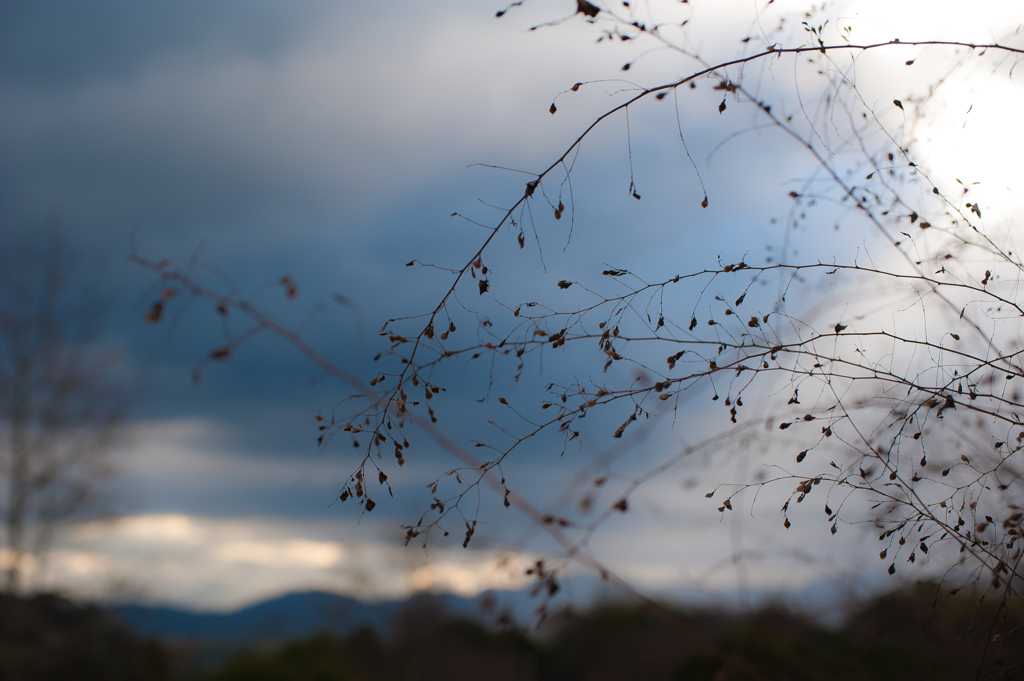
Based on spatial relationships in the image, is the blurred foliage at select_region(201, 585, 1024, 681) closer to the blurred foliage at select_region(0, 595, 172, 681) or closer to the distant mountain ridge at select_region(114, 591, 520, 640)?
the distant mountain ridge at select_region(114, 591, 520, 640)

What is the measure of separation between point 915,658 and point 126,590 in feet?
38.7

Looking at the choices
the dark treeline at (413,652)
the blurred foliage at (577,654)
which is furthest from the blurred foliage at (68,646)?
the blurred foliage at (577,654)

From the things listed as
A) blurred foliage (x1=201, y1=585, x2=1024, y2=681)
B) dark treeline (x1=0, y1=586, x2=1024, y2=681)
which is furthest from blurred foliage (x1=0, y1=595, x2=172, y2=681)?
blurred foliage (x1=201, y1=585, x2=1024, y2=681)

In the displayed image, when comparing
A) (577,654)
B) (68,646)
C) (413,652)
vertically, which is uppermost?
(68,646)

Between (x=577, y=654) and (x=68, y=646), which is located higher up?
(x=68, y=646)

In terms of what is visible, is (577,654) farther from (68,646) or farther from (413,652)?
(68,646)

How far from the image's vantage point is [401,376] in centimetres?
145

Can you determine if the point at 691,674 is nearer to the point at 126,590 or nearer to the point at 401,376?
the point at 401,376

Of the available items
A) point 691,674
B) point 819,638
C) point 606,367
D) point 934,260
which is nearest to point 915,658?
point 819,638

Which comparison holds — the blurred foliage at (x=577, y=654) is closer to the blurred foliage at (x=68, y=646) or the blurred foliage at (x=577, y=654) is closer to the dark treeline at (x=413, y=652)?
the dark treeline at (x=413, y=652)

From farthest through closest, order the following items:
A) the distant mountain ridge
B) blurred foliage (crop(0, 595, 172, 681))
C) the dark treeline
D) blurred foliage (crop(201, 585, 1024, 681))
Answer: the distant mountain ridge, blurred foliage (crop(0, 595, 172, 681)), the dark treeline, blurred foliage (crop(201, 585, 1024, 681))

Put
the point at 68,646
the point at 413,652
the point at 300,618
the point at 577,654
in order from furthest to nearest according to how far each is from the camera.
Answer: the point at 300,618
the point at 413,652
the point at 577,654
the point at 68,646

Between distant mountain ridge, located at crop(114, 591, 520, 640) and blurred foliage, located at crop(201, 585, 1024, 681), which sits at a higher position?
distant mountain ridge, located at crop(114, 591, 520, 640)

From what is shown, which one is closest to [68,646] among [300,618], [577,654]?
[300,618]
